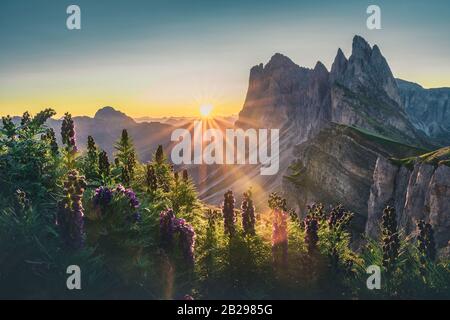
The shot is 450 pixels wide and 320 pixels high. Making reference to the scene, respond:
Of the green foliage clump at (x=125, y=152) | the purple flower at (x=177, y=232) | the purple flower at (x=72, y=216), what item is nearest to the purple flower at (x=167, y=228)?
the purple flower at (x=177, y=232)

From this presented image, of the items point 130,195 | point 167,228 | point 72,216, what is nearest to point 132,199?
point 130,195

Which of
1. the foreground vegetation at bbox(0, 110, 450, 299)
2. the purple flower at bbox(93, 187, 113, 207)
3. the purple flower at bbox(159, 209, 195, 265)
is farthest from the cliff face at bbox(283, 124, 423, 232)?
the purple flower at bbox(93, 187, 113, 207)

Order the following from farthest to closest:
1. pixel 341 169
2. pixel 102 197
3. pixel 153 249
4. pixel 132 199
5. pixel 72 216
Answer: pixel 341 169
pixel 153 249
pixel 132 199
pixel 102 197
pixel 72 216

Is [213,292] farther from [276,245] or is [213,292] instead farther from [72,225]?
[72,225]

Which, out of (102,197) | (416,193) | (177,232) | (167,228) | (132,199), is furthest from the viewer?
(416,193)

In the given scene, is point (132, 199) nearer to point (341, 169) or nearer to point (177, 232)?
point (177, 232)
